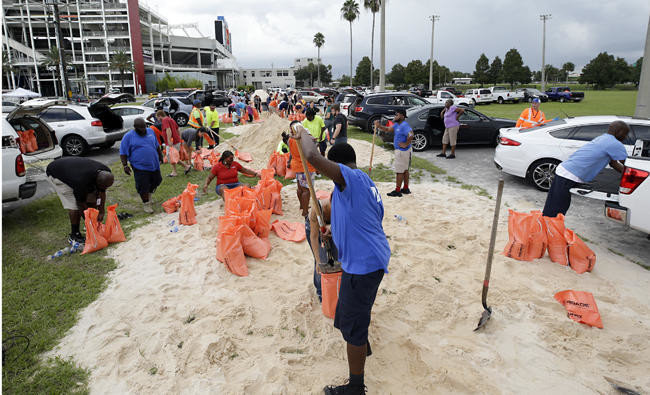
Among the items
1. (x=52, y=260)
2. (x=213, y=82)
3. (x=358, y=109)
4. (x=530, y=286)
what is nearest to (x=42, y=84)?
(x=213, y=82)

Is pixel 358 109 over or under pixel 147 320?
over

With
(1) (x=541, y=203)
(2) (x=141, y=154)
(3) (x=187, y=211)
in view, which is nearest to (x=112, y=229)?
(3) (x=187, y=211)

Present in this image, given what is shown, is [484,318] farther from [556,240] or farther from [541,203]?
[541,203]

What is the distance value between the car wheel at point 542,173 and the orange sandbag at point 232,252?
6.27 m

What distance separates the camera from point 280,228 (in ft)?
19.1

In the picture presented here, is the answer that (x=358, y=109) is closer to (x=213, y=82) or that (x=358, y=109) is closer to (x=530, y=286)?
(x=530, y=286)

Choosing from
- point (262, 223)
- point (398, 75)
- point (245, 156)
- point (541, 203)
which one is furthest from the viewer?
point (398, 75)

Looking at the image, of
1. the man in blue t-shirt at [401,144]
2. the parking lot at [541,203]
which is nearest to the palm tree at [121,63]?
the parking lot at [541,203]

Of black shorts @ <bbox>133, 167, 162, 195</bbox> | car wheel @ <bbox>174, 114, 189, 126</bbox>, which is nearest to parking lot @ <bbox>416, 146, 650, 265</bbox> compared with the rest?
black shorts @ <bbox>133, 167, 162, 195</bbox>

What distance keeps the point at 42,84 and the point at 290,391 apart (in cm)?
8197

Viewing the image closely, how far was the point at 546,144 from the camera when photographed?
753 cm

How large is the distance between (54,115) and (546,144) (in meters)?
13.3

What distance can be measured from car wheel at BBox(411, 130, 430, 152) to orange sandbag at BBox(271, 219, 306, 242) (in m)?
7.17

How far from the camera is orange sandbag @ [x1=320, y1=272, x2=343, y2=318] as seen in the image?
11.3ft
